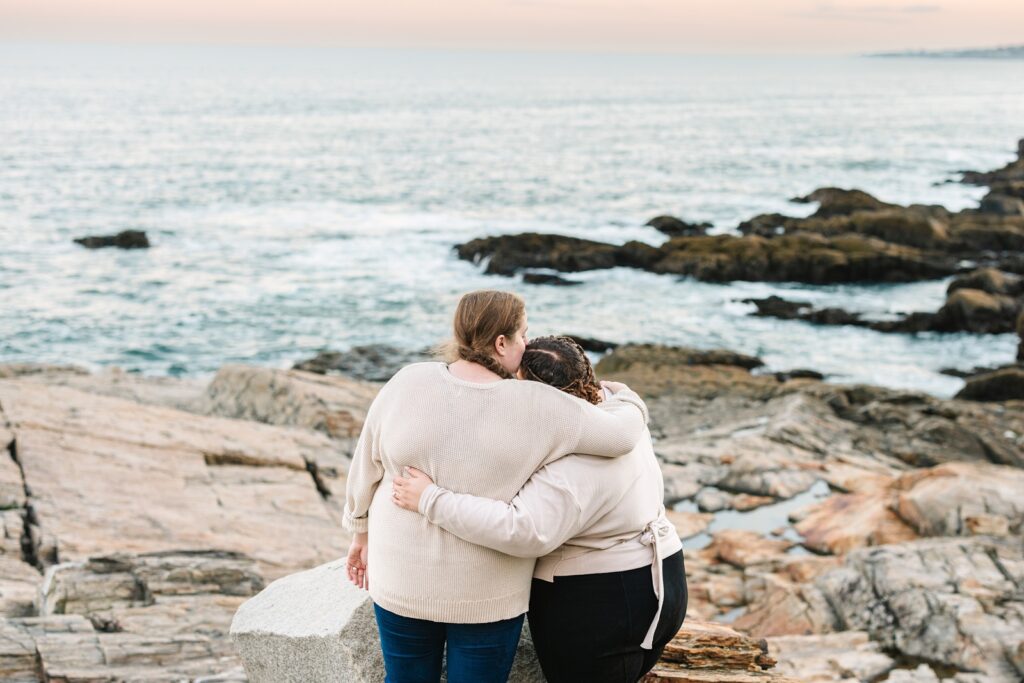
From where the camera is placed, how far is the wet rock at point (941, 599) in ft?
24.4

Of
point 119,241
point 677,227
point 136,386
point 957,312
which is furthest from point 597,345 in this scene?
point 119,241

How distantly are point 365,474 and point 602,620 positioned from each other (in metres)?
1.01

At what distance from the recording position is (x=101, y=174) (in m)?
59.3

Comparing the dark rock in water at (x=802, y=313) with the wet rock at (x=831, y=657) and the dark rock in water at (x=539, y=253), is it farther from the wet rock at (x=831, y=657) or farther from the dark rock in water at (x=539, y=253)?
the wet rock at (x=831, y=657)

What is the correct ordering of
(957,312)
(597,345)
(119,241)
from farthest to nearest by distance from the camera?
(119,241), (957,312), (597,345)

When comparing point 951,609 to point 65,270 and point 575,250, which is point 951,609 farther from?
point 65,270

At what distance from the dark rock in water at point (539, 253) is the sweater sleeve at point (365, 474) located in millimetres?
29762

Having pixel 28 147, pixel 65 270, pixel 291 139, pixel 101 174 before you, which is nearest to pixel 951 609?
pixel 65 270

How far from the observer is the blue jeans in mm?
3535

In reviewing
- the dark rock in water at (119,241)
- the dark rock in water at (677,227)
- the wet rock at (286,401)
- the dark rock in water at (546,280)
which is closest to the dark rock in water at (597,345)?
the dark rock in water at (546,280)

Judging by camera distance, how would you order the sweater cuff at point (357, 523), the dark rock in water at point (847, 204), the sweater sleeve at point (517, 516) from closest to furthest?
1. the sweater sleeve at point (517, 516)
2. the sweater cuff at point (357, 523)
3. the dark rock in water at point (847, 204)

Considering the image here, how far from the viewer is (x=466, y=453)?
3.38m

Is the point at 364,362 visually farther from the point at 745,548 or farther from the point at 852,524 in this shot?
the point at 852,524

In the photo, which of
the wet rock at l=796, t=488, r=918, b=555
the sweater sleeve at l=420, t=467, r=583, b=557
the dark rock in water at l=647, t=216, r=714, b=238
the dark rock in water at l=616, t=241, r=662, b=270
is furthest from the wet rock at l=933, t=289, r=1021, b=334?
the sweater sleeve at l=420, t=467, r=583, b=557
